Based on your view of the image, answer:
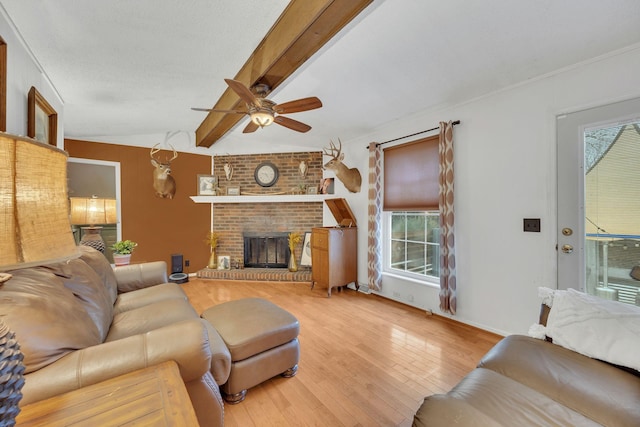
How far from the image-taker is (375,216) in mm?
3479

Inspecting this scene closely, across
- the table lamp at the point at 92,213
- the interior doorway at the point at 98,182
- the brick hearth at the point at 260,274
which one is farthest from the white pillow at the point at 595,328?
the interior doorway at the point at 98,182

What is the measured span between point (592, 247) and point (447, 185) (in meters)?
1.18

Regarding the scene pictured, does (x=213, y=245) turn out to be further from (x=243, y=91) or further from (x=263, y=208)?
(x=243, y=91)

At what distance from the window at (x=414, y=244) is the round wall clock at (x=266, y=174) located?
221cm

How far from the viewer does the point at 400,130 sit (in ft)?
10.6

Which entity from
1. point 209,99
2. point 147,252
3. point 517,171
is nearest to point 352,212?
point 517,171

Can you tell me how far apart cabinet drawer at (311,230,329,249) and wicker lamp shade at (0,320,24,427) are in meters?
3.06

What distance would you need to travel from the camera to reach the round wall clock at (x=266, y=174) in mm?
4633

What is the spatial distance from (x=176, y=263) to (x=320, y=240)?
8.60ft

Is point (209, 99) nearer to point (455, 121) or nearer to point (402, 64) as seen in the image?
point (402, 64)

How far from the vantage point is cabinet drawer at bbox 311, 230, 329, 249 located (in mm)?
3570

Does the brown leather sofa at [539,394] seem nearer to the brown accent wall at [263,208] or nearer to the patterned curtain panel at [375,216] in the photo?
the patterned curtain panel at [375,216]

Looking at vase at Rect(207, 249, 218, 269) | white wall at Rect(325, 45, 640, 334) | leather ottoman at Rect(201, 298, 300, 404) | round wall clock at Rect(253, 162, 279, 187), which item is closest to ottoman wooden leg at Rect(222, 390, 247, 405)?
leather ottoman at Rect(201, 298, 300, 404)

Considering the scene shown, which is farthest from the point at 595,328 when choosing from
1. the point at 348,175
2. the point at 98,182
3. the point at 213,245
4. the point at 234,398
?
the point at 98,182
